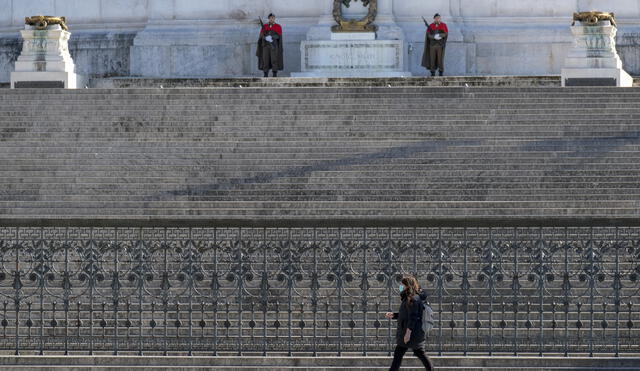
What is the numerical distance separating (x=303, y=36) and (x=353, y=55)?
1508 millimetres

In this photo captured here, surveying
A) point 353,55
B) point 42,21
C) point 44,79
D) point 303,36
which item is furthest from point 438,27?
point 44,79

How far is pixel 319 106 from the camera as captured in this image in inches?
1152

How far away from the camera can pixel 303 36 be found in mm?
40031

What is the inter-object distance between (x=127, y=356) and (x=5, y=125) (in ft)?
35.5

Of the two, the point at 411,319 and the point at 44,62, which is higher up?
Answer: the point at 44,62

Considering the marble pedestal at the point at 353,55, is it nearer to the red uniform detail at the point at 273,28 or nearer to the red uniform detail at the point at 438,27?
the red uniform detail at the point at 273,28

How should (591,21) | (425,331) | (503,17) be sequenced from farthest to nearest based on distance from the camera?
1. (503,17)
2. (591,21)
3. (425,331)

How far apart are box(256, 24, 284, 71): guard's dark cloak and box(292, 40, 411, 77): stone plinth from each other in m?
0.49

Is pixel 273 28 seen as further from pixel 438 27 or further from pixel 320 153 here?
pixel 320 153

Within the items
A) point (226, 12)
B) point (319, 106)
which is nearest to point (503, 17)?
point (226, 12)

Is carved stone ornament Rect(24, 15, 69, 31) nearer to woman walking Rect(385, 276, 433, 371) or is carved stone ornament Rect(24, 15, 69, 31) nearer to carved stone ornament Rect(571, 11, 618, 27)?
carved stone ornament Rect(571, 11, 618, 27)

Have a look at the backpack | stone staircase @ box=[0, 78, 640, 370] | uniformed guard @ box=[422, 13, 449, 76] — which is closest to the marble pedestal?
uniformed guard @ box=[422, 13, 449, 76]

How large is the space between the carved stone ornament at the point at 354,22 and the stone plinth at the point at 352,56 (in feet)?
1.28

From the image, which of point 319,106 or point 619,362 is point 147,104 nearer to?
point 319,106
